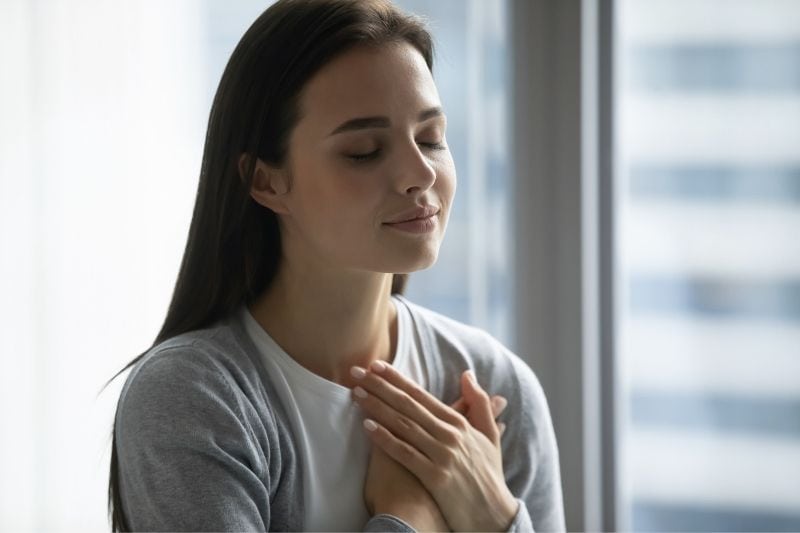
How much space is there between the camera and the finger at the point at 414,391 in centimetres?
135

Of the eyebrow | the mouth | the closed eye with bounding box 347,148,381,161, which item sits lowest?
the mouth

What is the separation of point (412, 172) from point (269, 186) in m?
0.21

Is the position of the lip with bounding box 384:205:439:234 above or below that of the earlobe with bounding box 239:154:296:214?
below

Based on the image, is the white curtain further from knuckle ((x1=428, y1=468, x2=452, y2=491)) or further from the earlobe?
knuckle ((x1=428, y1=468, x2=452, y2=491))

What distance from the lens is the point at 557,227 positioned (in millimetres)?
2053

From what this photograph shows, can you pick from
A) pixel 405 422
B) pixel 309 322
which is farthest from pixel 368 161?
pixel 405 422

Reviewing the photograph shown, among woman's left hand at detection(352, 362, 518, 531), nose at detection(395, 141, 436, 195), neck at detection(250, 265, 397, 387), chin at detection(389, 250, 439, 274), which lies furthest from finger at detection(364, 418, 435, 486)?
nose at detection(395, 141, 436, 195)

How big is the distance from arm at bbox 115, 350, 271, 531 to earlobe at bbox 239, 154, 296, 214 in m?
0.24

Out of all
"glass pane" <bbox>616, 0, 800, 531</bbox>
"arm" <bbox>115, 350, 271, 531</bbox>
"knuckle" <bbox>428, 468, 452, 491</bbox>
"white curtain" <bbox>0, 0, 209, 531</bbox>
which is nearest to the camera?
"arm" <bbox>115, 350, 271, 531</bbox>

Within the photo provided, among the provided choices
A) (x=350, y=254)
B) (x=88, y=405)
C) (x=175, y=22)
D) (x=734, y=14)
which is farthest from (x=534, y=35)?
(x=88, y=405)

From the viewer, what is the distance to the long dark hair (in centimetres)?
128

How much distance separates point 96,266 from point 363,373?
94 centimetres

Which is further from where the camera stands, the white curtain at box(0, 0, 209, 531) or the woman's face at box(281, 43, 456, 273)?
the white curtain at box(0, 0, 209, 531)

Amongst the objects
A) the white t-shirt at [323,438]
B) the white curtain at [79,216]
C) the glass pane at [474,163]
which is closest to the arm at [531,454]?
the white t-shirt at [323,438]
